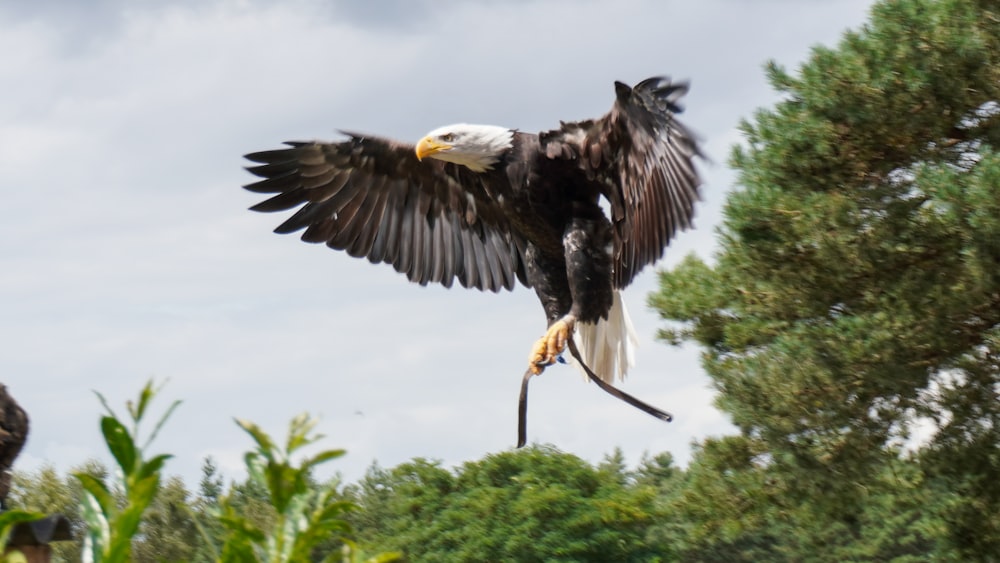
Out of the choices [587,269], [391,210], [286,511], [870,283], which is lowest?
[286,511]

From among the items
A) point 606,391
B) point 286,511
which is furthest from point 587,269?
point 286,511

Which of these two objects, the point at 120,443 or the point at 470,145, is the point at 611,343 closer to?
the point at 470,145

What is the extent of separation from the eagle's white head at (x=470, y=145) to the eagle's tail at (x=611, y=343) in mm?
818

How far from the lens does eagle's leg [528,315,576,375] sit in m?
4.08

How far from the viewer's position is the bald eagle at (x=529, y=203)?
463 centimetres

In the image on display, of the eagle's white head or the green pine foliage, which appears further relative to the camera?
the green pine foliage

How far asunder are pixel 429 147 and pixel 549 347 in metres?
1.32

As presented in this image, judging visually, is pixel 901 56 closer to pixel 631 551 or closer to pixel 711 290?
pixel 711 290

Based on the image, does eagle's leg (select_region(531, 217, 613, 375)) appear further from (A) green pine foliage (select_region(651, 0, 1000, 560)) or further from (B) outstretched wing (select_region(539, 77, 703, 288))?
(A) green pine foliage (select_region(651, 0, 1000, 560))

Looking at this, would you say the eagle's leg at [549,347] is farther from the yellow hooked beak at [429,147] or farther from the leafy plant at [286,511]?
the leafy plant at [286,511]

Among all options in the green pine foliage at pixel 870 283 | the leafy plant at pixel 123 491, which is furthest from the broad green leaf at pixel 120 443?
the green pine foliage at pixel 870 283

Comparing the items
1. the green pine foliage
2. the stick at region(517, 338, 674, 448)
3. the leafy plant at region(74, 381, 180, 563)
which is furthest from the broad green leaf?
the green pine foliage

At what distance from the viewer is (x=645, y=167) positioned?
469 centimetres

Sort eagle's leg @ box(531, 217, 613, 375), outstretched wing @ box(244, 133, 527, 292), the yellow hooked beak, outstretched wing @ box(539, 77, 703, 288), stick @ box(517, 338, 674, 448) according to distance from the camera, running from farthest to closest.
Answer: outstretched wing @ box(244, 133, 527, 292), the yellow hooked beak, eagle's leg @ box(531, 217, 613, 375), outstretched wing @ box(539, 77, 703, 288), stick @ box(517, 338, 674, 448)
